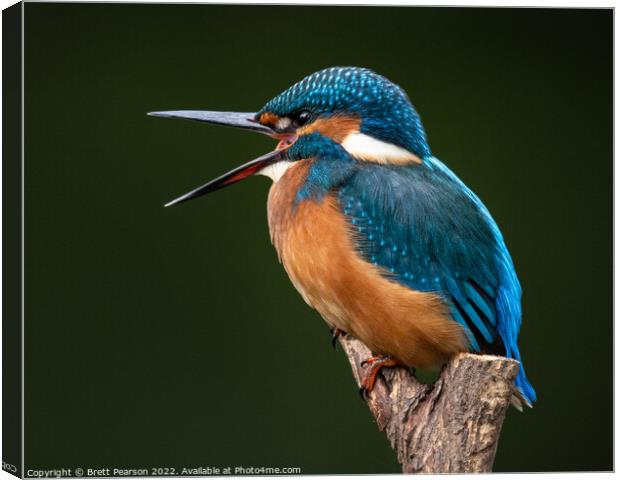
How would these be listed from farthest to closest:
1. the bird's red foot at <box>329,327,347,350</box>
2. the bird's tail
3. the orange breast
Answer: the bird's red foot at <box>329,327,347,350</box>
the bird's tail
the orange breast

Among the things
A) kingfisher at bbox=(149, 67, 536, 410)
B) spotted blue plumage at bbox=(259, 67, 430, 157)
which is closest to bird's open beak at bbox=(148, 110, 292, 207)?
kingfisher at bbox=(149, 67, 536, 410)

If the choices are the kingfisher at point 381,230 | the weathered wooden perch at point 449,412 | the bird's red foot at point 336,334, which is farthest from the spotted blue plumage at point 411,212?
the bird's red foot at point 336,334

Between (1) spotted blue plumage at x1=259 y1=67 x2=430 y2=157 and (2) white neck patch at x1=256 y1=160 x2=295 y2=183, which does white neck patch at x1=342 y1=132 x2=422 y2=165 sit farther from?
(2) white neck patch at x1=256 y1=160 x2=295 y2=183

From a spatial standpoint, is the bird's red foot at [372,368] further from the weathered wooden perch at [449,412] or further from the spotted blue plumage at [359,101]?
the spotted blue plumage at [359,101]

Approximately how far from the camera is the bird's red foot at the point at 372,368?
3.53 metres

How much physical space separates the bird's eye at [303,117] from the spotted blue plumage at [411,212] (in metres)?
0.02

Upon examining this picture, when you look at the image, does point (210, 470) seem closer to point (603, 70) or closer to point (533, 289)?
point (533, 289)

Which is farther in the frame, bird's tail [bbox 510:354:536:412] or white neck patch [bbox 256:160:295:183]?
white neck patch [bbox 256:160:295:183]

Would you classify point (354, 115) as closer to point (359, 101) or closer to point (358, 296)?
point (359, 101)

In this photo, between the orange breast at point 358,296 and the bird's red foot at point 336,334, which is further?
the bird's red foot at point 336,334

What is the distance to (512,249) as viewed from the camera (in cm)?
375

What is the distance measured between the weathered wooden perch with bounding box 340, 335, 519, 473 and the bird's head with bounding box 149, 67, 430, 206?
70 cm

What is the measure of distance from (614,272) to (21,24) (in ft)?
6.93

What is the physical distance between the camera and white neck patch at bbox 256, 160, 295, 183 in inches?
140
